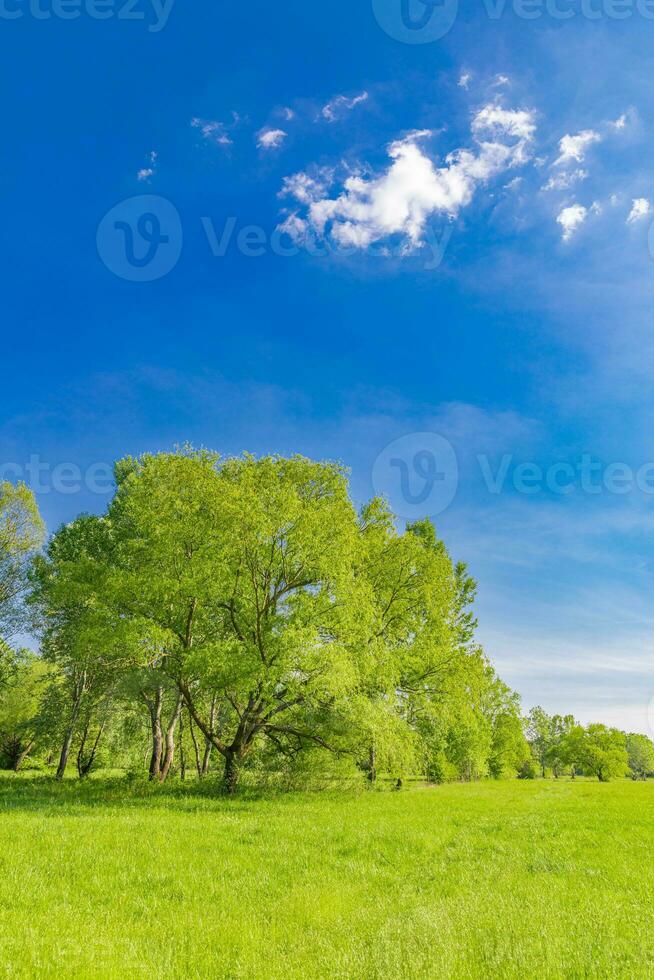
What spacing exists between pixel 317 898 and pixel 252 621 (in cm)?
1671

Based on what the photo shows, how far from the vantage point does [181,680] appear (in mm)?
23172

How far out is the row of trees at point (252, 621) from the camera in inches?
890

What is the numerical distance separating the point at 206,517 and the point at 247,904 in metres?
17.3

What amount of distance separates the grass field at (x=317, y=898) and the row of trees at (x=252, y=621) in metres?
6.31

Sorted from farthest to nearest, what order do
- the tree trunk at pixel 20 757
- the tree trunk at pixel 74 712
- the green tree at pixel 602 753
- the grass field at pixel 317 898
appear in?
the green tree at pixel 602 753 → the tree trunk at pixel 20 757 → the tree trunk at pixel 74 712 → the grass field at pixel 317 898

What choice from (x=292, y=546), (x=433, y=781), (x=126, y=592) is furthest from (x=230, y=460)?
(x=433, y=781)

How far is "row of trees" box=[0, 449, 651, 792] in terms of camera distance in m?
22.6

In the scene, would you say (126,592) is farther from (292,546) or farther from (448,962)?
(448,962)

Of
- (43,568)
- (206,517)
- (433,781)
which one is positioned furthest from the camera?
(433,781)

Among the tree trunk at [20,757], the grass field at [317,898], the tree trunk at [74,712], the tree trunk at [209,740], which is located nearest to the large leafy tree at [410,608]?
the tree trunk at [209,740]

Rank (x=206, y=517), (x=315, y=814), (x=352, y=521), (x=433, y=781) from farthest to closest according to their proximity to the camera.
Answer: (x=433, y=781), (x=352, y=521), (x=206, y=517), (x=315, y=814)

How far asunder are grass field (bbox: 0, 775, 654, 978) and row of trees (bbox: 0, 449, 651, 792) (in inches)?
248

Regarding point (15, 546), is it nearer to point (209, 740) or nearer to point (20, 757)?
point (209, 740)

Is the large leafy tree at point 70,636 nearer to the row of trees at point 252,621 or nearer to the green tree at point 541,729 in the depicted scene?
the row of trees at point 252,621
